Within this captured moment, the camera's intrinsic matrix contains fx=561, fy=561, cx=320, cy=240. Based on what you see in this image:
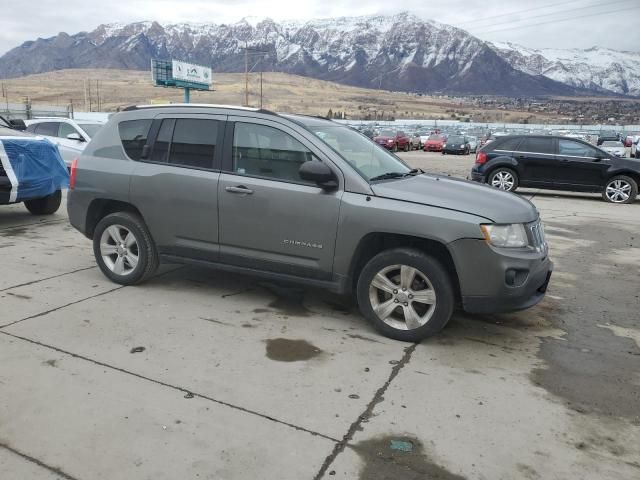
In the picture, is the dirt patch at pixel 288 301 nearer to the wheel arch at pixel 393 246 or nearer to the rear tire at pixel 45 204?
the wheel arch at pixel 393 246

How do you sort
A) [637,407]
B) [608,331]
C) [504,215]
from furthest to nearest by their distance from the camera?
[608,331] < [504,215] < [637,407]

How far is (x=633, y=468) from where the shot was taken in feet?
9.44

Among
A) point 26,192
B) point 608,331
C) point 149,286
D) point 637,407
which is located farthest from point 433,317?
point 26,192

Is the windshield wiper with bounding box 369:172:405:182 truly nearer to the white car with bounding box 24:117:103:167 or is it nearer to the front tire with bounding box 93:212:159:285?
the front tire with bounding box 93:212:159:285

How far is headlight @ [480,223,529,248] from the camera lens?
4.02m

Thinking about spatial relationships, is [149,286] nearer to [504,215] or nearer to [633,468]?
[504,215]

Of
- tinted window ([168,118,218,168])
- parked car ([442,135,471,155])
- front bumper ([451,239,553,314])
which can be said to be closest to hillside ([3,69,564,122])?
parked car ([442,135,471,155])

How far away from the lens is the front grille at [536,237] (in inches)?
169

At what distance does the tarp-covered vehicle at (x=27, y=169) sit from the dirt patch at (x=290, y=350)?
533 cm

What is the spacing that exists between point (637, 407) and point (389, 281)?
1.80 metres

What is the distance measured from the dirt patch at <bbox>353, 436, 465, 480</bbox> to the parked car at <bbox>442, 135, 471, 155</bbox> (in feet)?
113

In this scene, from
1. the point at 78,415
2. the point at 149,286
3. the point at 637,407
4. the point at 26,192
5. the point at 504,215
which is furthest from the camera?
the point at 26,192

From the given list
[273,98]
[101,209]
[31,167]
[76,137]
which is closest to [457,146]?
[76,137]

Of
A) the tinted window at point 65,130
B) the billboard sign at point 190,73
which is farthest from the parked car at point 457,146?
the billboard sign at point 190,73
